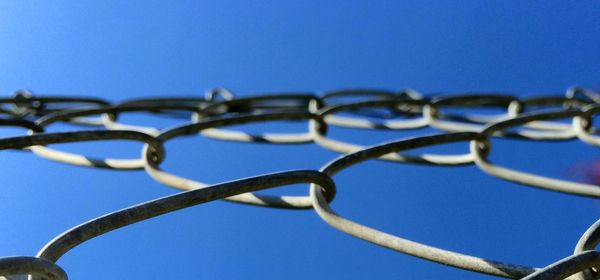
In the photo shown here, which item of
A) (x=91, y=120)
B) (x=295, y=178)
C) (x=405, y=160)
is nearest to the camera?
(x=295, y=178)

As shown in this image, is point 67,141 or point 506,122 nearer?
point 67,141

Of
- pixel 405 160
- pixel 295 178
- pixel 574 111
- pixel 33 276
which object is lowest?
A: pixel 33 276

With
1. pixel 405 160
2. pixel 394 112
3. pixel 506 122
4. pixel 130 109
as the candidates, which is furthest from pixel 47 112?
pixel 506 122

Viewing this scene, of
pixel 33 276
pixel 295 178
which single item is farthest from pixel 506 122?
pixel 33 276

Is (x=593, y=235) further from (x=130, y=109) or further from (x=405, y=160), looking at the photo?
(x=130, y=109)

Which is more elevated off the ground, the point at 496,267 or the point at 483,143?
the point at 483,143

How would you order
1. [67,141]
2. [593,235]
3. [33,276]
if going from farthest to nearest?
1. [67,141]
2. [593,235]
3. [33,276]
